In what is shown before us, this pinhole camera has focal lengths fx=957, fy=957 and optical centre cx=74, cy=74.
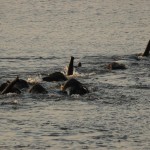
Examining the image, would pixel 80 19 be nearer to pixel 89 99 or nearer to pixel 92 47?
pixel 92 47

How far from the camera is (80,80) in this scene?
1967 inches

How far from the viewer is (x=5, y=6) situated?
4582 inches

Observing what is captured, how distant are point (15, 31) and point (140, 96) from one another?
37.5 meters

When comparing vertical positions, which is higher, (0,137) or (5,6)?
(5,6)

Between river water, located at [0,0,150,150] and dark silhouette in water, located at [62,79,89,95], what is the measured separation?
1.41 ft

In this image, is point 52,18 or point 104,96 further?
point 52,18

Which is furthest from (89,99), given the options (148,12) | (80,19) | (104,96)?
(148,12)

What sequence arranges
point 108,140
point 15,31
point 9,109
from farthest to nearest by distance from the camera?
point 15,31
point 9,109
point 108,140

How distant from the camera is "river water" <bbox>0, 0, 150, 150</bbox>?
36.5m

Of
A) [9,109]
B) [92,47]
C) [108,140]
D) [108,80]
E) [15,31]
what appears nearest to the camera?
[108,140]

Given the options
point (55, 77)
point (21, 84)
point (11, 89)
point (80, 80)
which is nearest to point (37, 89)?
point (11, 89)

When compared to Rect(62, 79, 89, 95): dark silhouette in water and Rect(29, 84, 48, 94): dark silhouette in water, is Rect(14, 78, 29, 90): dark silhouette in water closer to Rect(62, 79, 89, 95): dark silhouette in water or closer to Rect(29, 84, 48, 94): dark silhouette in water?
Rect(29, 84, 48, 94): dark silhouette in water

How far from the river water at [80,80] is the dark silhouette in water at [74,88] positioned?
1.41 ft

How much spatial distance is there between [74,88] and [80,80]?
15.9 ft
